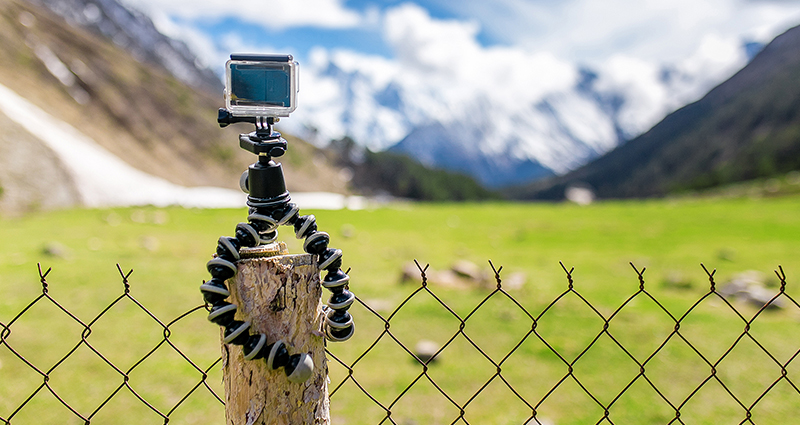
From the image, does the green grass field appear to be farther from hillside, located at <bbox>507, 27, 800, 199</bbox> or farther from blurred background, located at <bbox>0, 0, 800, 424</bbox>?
hillside, located at <bbox>507, 27, 800, 199</bbox>

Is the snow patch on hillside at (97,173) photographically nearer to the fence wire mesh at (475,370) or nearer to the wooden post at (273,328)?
the fence wire mesh at (475,370)

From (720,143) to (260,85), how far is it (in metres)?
136

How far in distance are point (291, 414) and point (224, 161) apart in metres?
65.3

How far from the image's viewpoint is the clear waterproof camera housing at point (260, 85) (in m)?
1.64

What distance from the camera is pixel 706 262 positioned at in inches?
504

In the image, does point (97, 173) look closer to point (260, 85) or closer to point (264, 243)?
point (264, 243)

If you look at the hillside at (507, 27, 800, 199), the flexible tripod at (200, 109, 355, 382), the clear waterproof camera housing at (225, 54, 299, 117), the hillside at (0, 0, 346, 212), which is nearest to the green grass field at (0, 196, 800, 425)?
the flexible tripod at (200, 109, 355, 382)

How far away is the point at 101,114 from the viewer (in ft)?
173

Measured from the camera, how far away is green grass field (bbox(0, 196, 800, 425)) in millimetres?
5207

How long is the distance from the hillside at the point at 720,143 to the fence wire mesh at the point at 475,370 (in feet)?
243

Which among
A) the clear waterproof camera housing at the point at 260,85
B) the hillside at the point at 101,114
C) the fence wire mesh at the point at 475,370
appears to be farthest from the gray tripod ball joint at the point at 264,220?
the hillside at the point at 101,114

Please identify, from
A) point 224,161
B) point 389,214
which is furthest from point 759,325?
point 224,161

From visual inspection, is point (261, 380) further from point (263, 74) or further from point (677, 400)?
point (677, 400)

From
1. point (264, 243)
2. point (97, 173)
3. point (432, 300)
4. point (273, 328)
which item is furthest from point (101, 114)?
point (273, 328)
